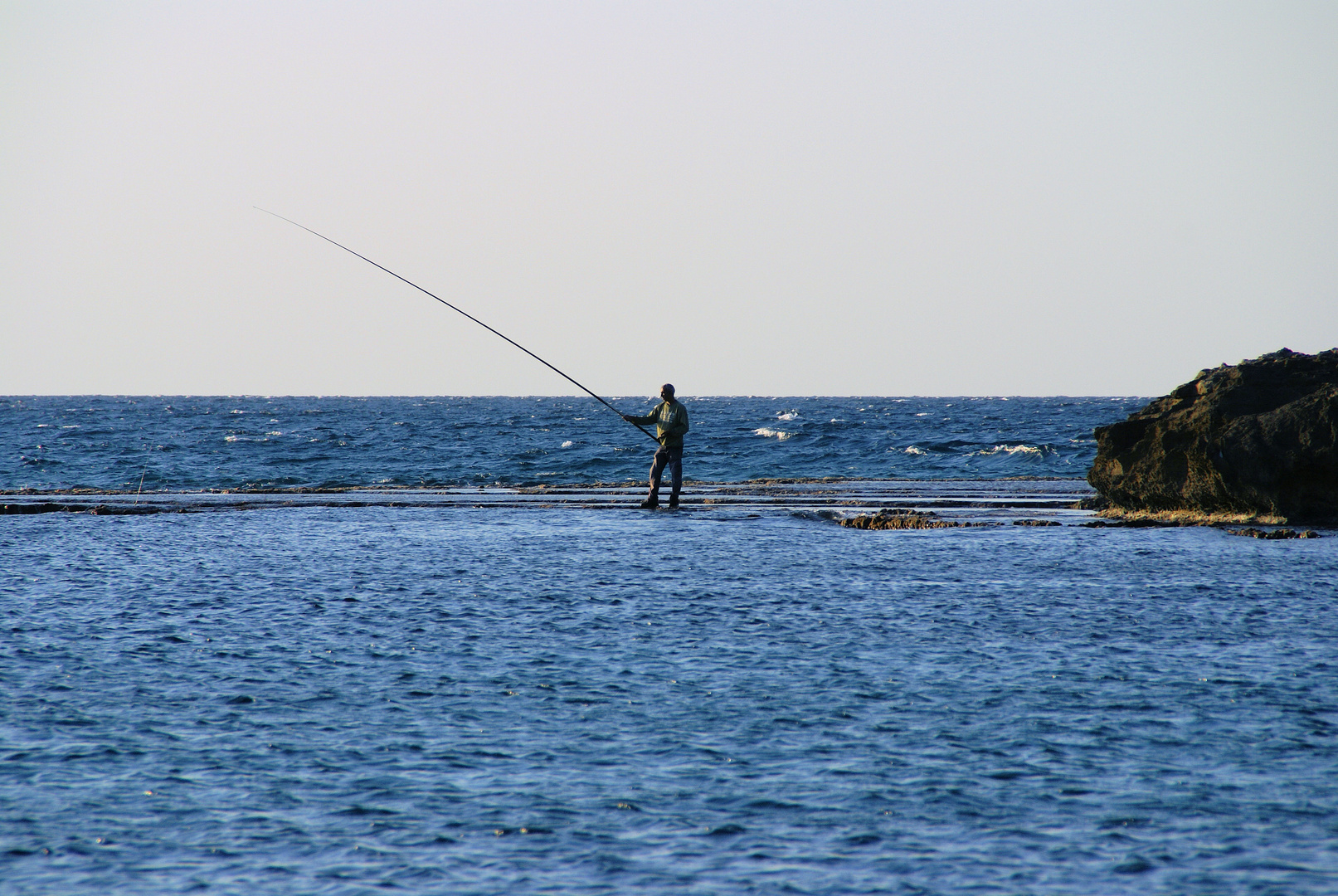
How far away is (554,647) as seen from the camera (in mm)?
6949

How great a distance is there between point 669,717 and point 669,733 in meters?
0.27

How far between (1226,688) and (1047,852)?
2.74 m

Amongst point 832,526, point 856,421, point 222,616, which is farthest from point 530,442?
point 222,616

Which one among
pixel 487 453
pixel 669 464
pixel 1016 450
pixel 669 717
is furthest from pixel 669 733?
pixel 487 453

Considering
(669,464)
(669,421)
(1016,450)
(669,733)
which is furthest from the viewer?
(1016,450)

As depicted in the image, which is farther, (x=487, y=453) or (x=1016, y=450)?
(x=487, y=453)

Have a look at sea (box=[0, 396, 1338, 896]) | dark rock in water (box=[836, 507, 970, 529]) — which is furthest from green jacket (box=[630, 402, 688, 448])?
sea (box=[0, 396, 1338, 896])

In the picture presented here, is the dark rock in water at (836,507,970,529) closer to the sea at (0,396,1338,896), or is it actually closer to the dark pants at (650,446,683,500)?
the sea at (0,396,1338,896)

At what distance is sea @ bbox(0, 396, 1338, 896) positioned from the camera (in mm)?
3762

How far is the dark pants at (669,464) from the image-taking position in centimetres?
1762

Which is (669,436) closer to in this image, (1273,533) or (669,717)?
(1273,533)

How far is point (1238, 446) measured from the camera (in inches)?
568

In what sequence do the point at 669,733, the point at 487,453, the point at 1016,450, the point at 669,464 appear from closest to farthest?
1. the point at 669,733
2. the point at 669,464
3. the point at 1016,450
4. the point at 487,453

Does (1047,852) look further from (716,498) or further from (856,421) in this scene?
(856,421)
